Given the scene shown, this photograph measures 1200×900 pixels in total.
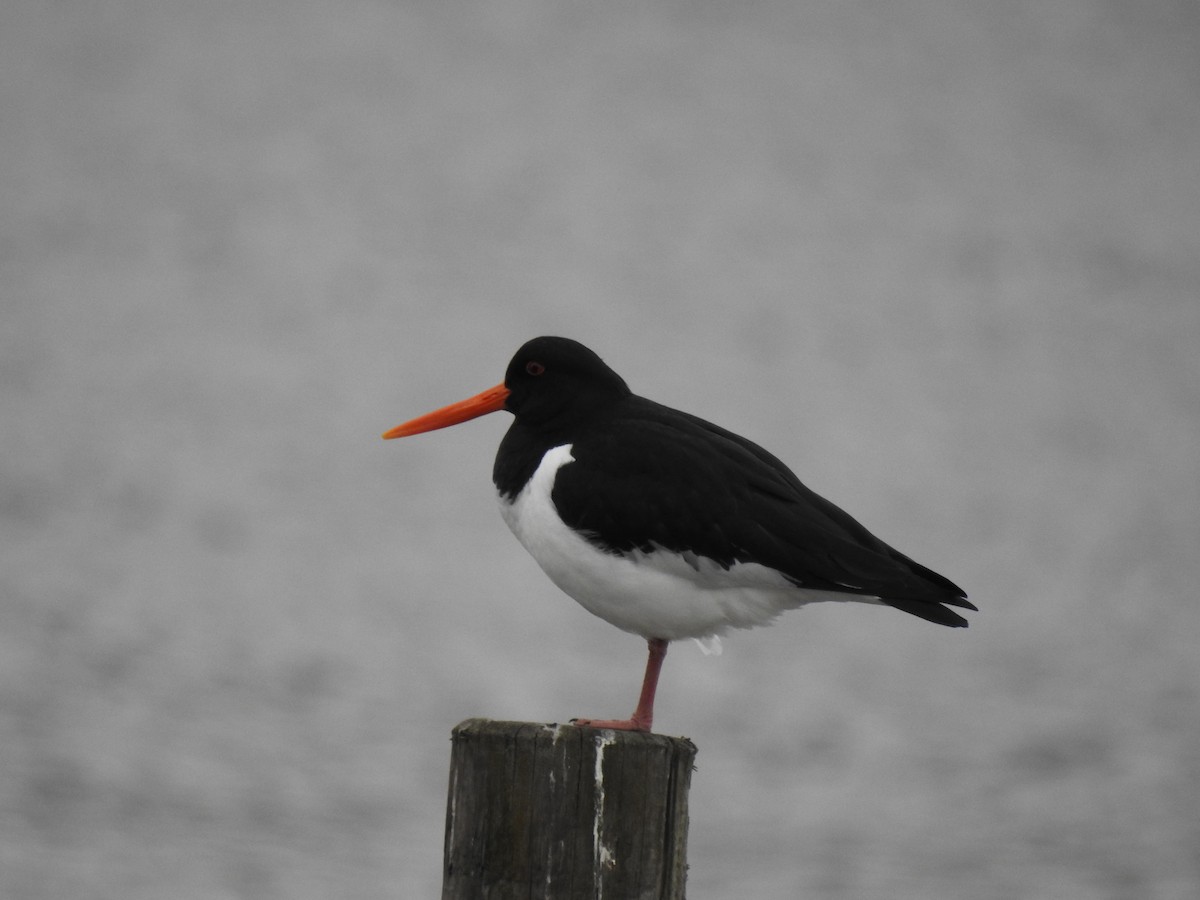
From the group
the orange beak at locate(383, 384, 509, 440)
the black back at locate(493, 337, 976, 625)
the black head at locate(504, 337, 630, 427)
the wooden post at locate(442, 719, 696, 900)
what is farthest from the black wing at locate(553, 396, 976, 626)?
the wooden post at locate(442, 719, 696, 900)

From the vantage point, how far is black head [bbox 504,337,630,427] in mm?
5285

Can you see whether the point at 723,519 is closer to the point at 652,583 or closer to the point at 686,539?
the point at 686,539

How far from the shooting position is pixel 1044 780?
74.1 feet

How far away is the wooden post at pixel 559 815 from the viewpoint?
3.65m

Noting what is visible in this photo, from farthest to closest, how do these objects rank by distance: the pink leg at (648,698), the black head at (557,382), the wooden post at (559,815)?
the black head at (557,382)
the pink leg at (648,698)
the wooden post at (559,815)

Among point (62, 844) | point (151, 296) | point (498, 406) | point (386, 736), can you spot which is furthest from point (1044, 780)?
point (151, 296)

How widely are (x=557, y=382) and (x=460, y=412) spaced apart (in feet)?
1.62

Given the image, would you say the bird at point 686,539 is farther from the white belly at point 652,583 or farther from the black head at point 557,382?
the black head at point 557,382

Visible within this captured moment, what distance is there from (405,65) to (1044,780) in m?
53.9

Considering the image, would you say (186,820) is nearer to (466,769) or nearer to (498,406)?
(498,406)

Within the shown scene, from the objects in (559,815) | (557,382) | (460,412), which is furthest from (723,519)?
(559,815)

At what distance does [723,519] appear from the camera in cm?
481

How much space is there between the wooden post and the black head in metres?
1.76

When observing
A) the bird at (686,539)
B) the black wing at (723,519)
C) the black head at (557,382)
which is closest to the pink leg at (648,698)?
the bird at (686,539)
